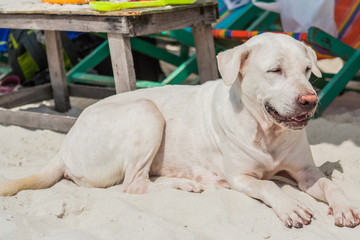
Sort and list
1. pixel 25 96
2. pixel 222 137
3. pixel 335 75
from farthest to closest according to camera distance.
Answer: pixel 25 96 → pixel 335 75 → pixel 222 137

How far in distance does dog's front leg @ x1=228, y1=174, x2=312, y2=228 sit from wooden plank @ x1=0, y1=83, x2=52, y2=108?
271 centimetres

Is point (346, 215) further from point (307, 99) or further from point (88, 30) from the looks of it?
point (88, 30)

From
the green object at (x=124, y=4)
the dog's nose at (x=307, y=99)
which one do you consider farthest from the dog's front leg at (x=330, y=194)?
the green object at (x=124, y=4)

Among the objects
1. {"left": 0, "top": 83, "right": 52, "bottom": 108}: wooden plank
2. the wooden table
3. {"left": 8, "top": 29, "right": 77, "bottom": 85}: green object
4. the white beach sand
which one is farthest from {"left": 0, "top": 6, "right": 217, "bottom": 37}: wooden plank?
{"left": 8, "top": 29, "right": 77, "bottom": 85}: green object

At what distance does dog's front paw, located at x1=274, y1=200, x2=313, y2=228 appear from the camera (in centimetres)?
261

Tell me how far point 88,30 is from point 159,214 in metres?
1.68

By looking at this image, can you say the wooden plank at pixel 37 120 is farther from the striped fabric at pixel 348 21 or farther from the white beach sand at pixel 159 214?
the striped fabric at pixel 348 21

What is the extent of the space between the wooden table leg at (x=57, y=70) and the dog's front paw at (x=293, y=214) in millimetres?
2992

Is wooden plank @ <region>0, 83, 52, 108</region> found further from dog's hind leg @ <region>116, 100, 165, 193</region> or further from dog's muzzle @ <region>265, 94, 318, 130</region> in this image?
dog's muzzle @ <region>265, 94, 318, 130</region>

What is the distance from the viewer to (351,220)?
103 inches

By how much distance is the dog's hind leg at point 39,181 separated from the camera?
3061 mm

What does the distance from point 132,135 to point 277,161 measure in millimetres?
892

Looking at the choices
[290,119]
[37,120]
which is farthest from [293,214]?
[37,120]

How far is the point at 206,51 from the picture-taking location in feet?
14.9
